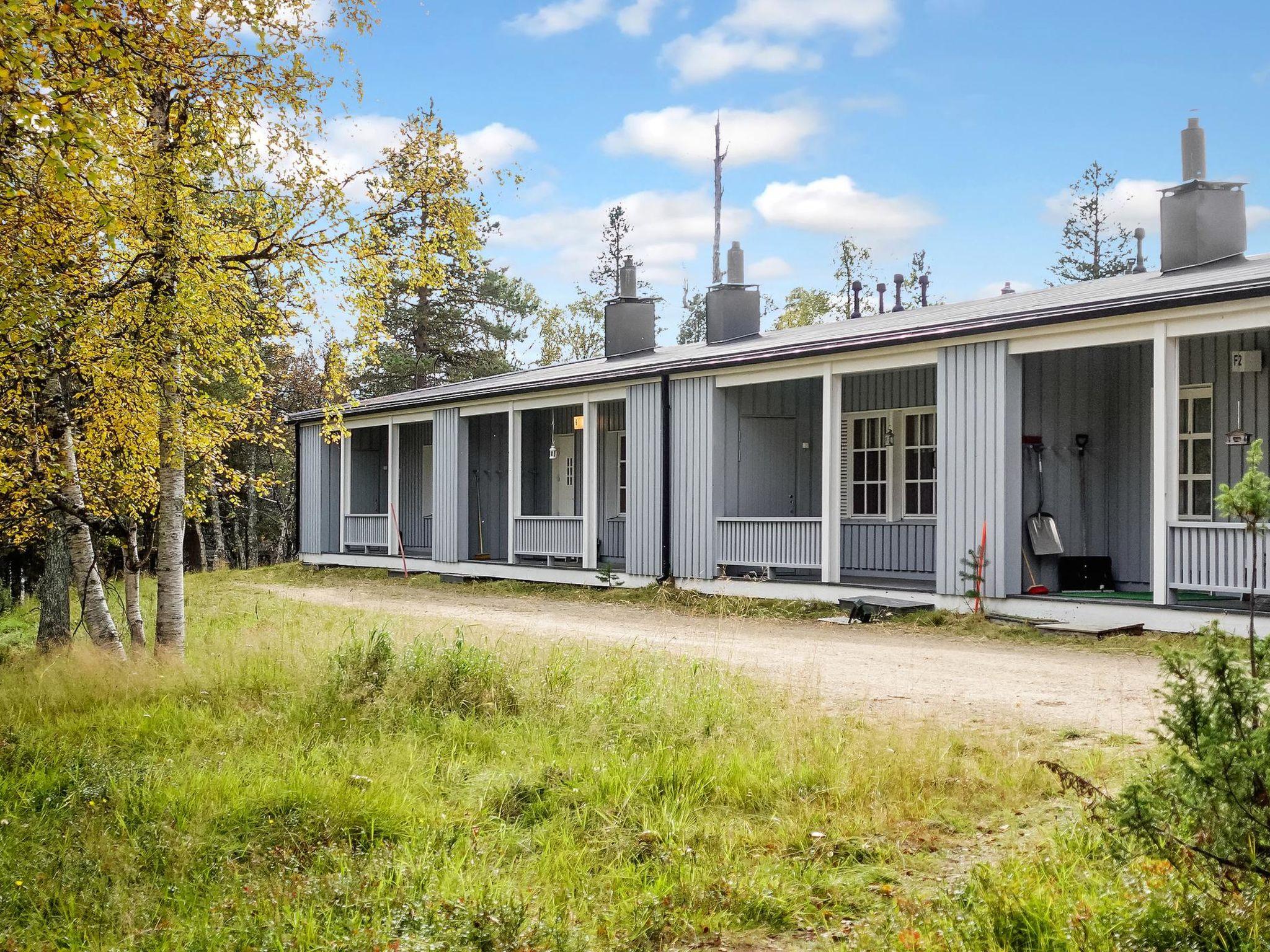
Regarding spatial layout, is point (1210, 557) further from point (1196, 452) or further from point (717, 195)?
point (717, 195)

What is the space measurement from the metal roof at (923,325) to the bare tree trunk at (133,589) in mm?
7944

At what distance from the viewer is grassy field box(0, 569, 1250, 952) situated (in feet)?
12.5

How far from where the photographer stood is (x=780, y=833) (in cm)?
460

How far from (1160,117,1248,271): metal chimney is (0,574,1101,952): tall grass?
9.70 metres

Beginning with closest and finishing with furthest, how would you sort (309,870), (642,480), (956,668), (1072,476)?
(309,870) → (956,668) → (1072,476) → (642,480)

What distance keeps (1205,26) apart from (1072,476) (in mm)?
26016

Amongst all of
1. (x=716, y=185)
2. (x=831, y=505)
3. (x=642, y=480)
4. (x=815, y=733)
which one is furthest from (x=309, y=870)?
(x=716, y=185)

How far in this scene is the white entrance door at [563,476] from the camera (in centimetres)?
2025

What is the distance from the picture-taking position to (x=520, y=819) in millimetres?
4941

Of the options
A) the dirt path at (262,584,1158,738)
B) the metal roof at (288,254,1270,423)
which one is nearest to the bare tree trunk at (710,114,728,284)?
the metal roof at (288,254,1270,423)

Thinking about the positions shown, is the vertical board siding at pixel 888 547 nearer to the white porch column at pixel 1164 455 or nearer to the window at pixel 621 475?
the white porch column at pixel 1164 455

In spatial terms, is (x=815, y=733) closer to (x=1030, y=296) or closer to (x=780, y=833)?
(x=780, y=833)

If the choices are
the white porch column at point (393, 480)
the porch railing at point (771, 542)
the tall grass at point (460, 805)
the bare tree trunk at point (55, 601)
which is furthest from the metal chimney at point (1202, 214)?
the white porch column at point (393, 480)

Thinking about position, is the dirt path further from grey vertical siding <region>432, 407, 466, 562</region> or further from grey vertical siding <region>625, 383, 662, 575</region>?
grey vertical siding <region>432, 407, 466, 562</region>
